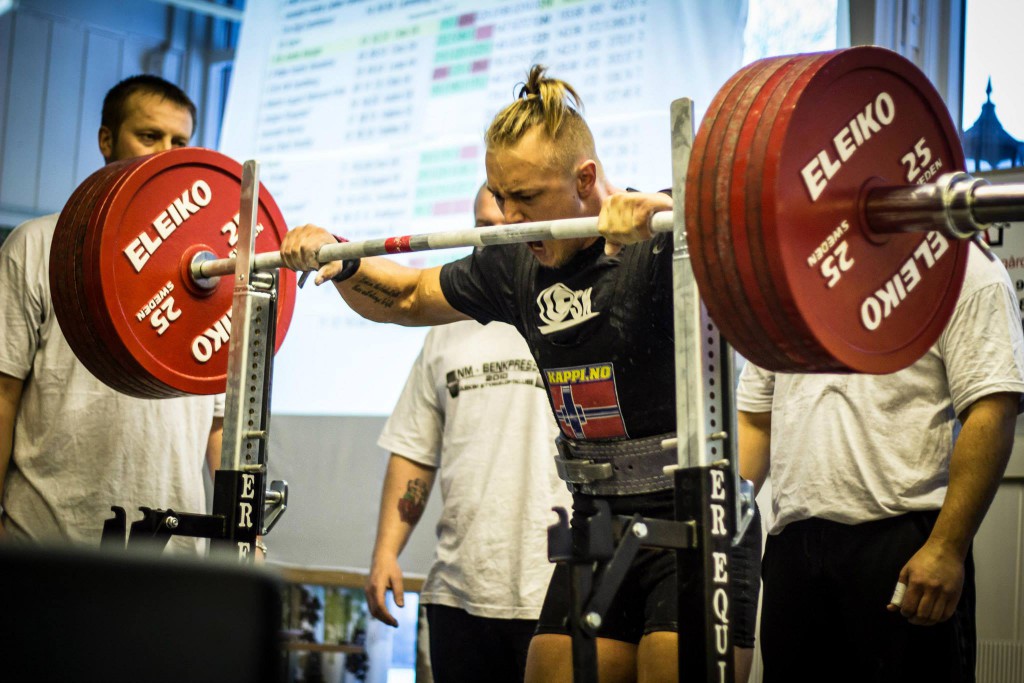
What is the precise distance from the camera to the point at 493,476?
2.88 meters

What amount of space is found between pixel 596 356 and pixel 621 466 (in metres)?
0.21

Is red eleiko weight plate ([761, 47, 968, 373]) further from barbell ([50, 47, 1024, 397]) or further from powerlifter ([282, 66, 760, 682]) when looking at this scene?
powerlifter ([282, 66, 760, 682])

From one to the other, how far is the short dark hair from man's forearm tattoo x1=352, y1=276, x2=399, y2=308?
991mm

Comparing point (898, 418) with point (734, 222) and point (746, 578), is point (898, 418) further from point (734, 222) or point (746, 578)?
point (734, 222)

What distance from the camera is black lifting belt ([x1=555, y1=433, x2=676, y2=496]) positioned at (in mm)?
2076

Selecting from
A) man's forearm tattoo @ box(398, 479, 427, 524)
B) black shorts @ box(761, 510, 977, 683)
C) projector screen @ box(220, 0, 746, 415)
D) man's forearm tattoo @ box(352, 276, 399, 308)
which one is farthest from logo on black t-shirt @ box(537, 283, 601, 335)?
projector screen @ box(220, 0, 746, 415)

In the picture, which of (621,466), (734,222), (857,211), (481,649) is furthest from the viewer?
(481,649)

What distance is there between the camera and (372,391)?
405 cm

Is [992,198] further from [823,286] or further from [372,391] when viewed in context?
[372,391]

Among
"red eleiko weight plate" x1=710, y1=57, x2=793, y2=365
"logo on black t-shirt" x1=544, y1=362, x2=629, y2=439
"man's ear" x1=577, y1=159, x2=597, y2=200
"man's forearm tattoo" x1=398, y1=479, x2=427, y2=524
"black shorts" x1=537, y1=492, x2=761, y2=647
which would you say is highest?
"man's ear" x1=577, y1=159, x2=597, y2=200

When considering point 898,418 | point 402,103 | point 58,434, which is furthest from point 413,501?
point 402,103

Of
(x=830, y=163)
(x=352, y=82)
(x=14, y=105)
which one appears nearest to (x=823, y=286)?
(x=830, y=163)

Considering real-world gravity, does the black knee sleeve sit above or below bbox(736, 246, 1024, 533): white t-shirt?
below

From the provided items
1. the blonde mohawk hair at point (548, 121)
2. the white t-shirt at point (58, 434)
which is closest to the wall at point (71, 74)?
the white t-shirt at point (58, 434)
